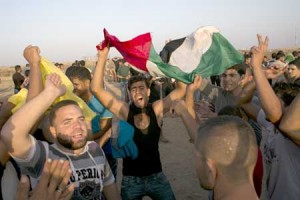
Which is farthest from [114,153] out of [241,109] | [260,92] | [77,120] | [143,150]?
[260,92]

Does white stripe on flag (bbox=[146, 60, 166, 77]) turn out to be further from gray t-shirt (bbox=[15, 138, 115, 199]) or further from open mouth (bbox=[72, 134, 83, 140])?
open mouth (bbox=[72, 134, 83, 140])

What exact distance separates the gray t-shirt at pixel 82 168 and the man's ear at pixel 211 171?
1106mm

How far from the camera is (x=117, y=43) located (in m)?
4.30

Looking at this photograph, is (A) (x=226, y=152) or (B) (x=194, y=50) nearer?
(A) (x=226, y=152)

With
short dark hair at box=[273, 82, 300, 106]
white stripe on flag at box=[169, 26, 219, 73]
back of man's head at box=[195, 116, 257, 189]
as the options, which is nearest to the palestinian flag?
white stripe on flag at box=[169, 26, 219, 73]

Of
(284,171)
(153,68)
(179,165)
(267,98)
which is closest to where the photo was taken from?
(267,98)

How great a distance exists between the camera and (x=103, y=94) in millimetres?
3971

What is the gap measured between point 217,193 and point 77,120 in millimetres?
1309

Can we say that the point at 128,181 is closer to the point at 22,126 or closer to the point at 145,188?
the point at 145,188

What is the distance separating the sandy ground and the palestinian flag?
240cm

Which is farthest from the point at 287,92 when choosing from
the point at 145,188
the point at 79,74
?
the point at 79,74

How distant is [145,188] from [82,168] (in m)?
1.22

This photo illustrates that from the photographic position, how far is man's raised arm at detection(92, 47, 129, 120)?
12.9 ft

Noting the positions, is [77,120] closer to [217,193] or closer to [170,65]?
[217,193]
